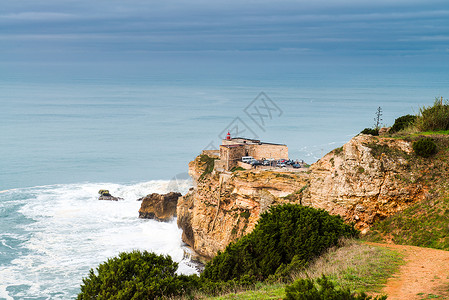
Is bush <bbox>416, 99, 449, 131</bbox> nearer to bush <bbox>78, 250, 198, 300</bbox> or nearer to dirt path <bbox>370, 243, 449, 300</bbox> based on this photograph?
dirt path <bbox>370, 243, 449, 300</bbox>

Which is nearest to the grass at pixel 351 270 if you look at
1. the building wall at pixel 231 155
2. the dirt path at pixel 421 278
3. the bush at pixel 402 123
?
the dirt path at pixel 421 278

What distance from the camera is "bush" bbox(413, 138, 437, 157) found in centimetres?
1695

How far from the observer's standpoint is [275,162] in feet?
119

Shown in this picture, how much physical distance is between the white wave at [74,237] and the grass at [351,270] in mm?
14086

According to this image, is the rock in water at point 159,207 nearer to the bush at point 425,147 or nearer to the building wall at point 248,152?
the building wall at point 248,152

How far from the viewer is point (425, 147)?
17.0m

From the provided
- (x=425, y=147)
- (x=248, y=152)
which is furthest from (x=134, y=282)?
A: (x=248, y=152)

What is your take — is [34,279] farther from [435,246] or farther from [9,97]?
[9,97]

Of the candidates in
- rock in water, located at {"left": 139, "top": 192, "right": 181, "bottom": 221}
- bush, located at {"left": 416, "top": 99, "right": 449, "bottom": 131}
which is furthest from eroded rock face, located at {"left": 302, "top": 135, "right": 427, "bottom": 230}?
rock in water, located at {"left": 139, "top": 192, "right": 181, "bottom": 221}

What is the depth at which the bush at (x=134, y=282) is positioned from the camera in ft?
35.6

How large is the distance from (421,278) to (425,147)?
26.3 feet

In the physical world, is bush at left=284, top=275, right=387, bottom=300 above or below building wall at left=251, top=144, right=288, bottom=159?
below

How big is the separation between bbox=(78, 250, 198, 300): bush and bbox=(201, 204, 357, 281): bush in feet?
5.03

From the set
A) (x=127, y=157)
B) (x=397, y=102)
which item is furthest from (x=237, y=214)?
(x=397, y=102)
